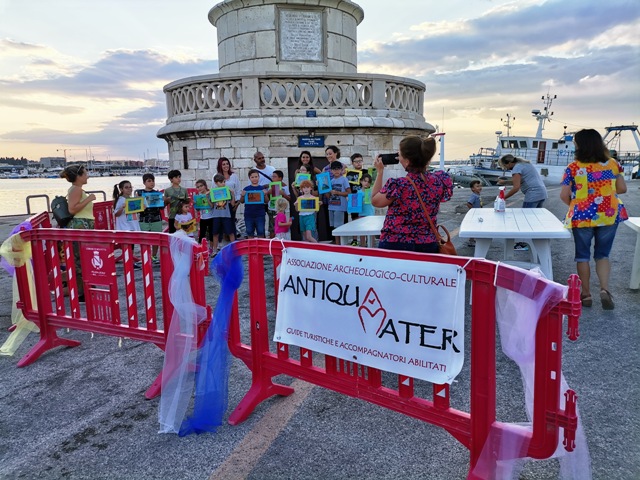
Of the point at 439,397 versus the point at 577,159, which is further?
the point at 577,159

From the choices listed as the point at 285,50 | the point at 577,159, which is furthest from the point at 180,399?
the point at 285,50

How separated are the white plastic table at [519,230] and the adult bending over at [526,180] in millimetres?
1247

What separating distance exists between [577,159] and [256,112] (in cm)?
824

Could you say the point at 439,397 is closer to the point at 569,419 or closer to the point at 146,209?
the point at 569,419

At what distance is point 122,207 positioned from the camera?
8.04 meters

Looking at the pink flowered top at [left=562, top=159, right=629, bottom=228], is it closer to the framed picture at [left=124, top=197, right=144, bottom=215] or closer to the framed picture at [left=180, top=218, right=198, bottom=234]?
the framed picture at [left=180, top=218, right=198, bottom=234]

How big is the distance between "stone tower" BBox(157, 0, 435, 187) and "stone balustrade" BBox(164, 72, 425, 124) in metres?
0.03

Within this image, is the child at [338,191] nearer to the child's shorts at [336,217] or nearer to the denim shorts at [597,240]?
the child's shorts at [336,217]

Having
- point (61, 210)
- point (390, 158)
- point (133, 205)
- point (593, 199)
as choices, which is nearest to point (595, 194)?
point (593, 199)

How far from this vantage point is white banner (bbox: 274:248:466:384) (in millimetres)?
2383

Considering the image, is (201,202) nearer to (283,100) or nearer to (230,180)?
(230,180)

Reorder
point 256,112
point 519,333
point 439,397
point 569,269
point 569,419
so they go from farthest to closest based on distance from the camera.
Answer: point 256,112 < point 569,269 < point 439,397 < point 519,333 < point 569,419

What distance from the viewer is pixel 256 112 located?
1155 centimetres

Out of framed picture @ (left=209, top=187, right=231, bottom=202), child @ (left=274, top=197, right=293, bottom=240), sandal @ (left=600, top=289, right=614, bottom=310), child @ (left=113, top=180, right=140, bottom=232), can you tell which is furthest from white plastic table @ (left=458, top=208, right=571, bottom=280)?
child @ (left=113, top=180, right=140, bottom=232)
